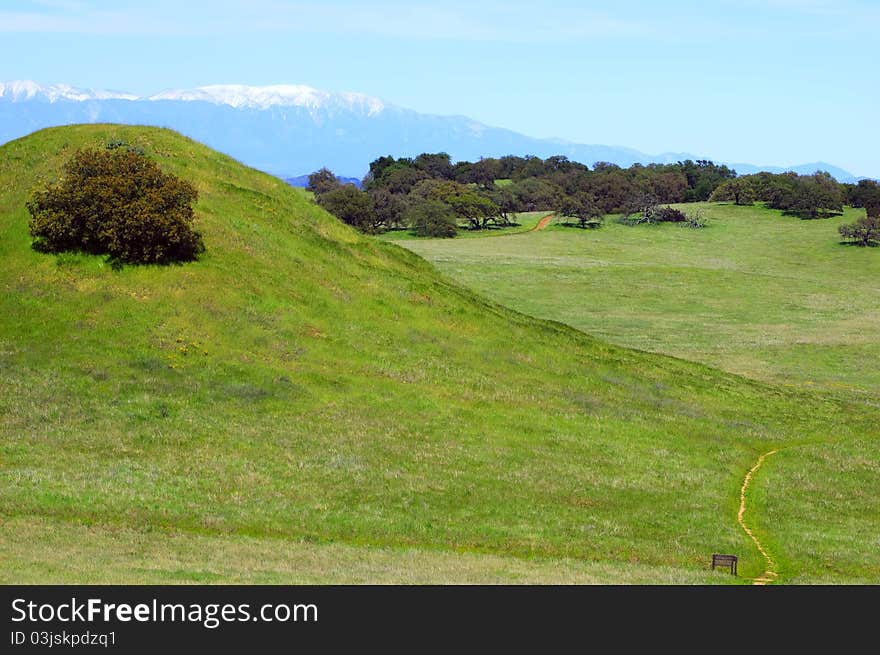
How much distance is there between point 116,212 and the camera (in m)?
50.8

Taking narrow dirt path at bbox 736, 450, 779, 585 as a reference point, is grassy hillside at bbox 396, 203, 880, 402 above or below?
above

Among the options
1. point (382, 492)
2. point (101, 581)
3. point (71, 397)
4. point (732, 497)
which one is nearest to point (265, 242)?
point (71, 397)

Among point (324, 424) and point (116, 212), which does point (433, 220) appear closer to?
point (116, 212)

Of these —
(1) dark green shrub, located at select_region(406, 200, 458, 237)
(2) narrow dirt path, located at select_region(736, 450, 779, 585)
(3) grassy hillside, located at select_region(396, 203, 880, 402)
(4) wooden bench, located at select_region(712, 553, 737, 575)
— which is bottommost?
(2) narrow dirt path, located at select_region(736, 450, 779, 585)

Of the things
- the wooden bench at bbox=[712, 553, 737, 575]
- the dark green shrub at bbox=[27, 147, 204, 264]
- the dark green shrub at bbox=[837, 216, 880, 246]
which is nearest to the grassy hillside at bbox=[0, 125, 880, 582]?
the wooden bench at bbox=[712, 553, 737, 575]

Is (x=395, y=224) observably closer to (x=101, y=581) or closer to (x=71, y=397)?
(x=71, y=397)

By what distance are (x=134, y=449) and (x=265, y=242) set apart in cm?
2135

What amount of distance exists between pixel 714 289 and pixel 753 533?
9102 cm

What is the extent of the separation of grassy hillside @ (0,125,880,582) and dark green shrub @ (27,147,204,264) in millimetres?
1032

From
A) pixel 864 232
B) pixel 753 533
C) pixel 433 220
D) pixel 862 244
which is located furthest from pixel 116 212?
pixel 864 232

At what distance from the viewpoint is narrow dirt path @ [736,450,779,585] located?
30953 millimetres

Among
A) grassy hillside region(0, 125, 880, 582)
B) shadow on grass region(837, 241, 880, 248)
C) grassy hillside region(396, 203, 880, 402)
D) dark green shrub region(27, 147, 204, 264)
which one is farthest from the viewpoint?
shadow on grass region(837, 241, 880, 248)

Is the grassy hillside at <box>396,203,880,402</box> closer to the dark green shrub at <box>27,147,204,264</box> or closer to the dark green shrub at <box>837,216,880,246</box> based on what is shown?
the dark green shrub at <box>837,216,880,246</box>

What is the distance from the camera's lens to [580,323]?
322 feet
